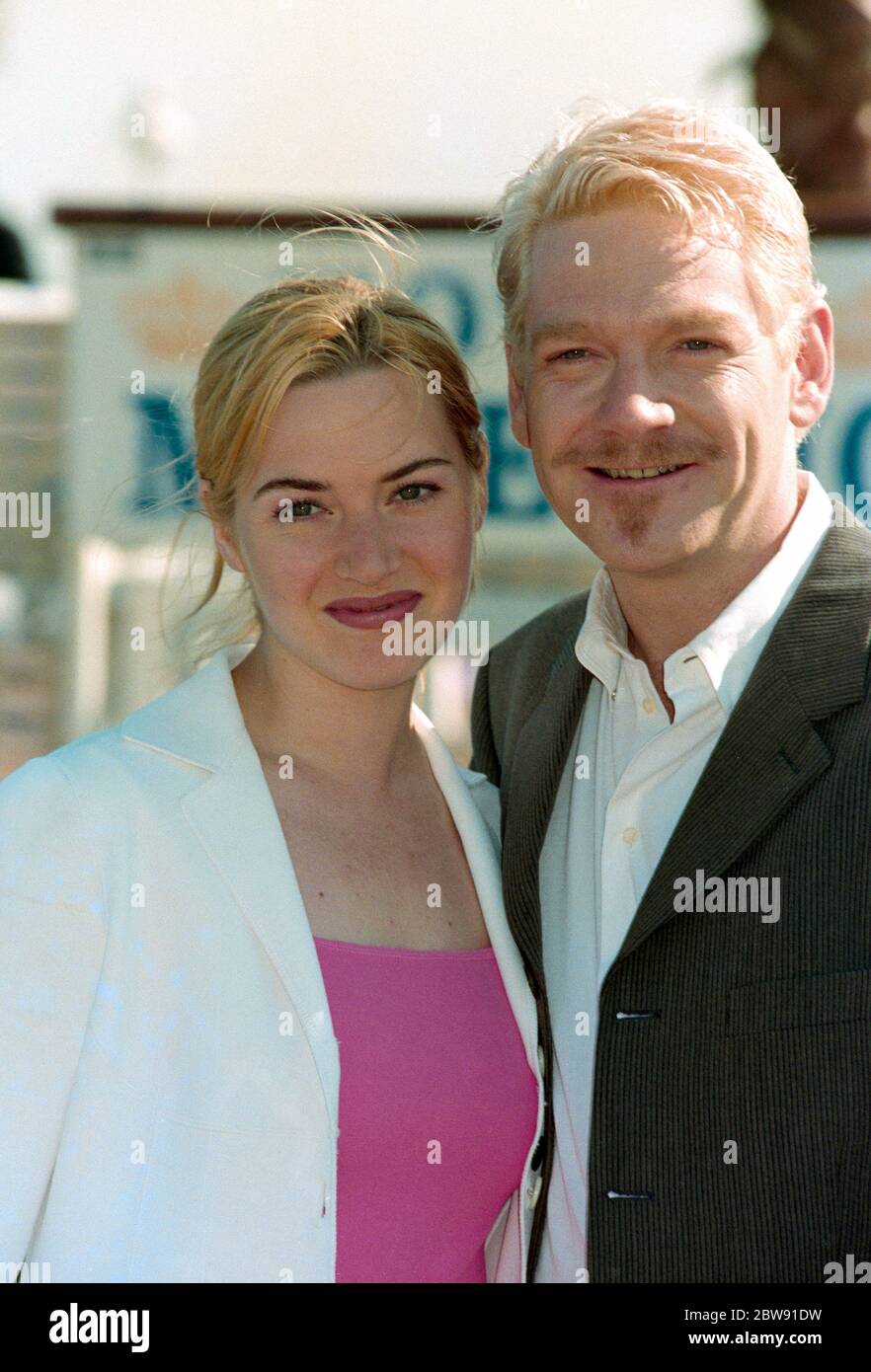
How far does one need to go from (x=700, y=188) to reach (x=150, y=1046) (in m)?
1.51

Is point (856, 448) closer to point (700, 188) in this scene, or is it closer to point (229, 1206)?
point (700, 188)

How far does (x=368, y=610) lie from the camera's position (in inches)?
101

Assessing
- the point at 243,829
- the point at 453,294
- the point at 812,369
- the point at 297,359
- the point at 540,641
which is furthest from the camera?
the point at 453,294

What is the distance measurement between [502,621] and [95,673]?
1.73 metres

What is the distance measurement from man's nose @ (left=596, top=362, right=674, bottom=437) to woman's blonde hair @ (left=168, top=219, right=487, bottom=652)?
280mm

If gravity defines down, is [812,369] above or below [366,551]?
above

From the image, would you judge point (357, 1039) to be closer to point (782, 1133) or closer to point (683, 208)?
point (782, 1133)

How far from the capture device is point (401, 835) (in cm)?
271

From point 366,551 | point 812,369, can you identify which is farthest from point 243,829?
point 812,369

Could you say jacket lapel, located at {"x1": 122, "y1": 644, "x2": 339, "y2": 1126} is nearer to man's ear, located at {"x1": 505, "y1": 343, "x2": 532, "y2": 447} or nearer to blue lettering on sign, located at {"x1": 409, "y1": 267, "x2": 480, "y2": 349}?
man's ear, located at {"x1": 505, "y1": 343, "x2": 532, "y2": 447}

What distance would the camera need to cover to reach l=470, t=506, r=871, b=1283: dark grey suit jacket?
2.17 metres

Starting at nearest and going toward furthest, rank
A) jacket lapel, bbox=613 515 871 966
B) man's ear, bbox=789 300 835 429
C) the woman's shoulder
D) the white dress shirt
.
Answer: jacket lapel, bbox=613 515 871 966 < the white dress shirt < man's ear, bbox=789 300 835 429 < the woman's shoulder

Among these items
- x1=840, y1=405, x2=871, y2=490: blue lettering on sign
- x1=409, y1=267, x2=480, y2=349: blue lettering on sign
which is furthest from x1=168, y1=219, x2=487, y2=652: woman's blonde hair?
x1=840, y1=405, x2=871, y2=490: blue lettering on sign

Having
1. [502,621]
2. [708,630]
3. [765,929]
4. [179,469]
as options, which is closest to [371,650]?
[708,630]
